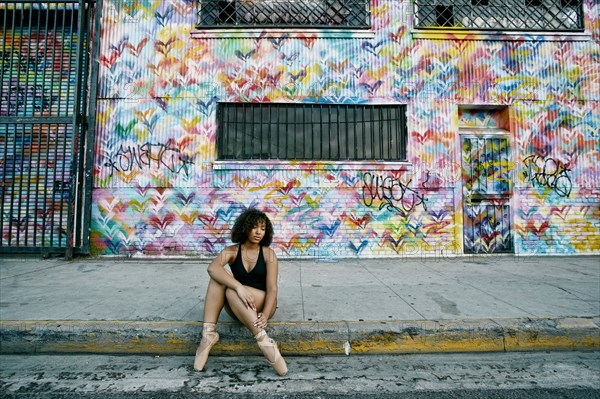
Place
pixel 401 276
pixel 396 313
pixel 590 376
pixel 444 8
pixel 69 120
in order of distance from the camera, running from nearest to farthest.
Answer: pixel 590 376 → pixel 396 313 → pixel 401 276 → pixel 69 120 → pixel 444 8

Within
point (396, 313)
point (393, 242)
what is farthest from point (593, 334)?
point (393, 242)

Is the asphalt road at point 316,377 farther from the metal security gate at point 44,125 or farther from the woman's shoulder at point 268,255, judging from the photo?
the metal security gate at point 44,125

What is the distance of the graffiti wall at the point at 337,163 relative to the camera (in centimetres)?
661

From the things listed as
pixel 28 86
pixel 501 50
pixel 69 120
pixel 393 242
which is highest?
pixel 501 50

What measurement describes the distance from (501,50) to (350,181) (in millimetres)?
4394

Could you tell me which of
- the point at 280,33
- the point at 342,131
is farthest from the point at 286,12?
the point at 342,131

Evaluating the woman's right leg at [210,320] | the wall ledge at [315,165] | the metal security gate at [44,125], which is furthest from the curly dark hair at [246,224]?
the metal security gate at [44,125]

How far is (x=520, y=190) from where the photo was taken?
6.79 metres

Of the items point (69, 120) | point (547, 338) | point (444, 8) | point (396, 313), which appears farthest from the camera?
point (444, 8)

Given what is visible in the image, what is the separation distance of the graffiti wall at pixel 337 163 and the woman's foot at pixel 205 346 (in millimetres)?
3901

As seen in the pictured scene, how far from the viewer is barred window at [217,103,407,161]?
686 cm

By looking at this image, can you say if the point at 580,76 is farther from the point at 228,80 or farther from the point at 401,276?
the point at 228,80

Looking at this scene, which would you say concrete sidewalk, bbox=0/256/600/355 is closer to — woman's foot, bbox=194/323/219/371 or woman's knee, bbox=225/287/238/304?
woman's foot, bbox=194/323/219/371

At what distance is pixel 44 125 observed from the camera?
6.66 m
